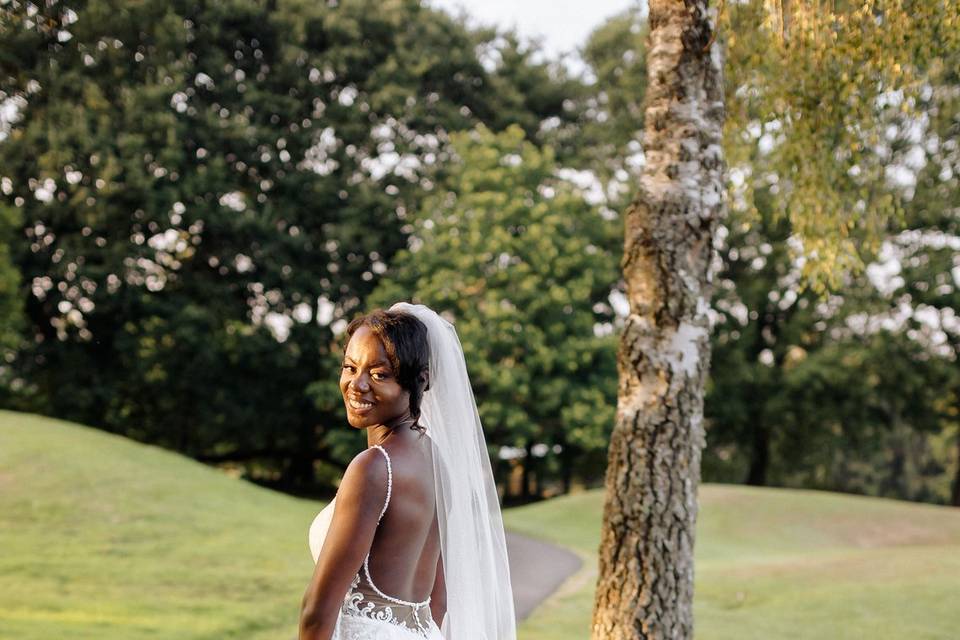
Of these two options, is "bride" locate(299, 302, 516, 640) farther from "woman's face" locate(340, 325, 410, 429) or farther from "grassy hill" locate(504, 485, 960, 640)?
"grassy hill" locate(504, 485, 960, 640)

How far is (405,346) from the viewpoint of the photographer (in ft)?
10.9

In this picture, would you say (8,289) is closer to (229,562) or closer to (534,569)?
(229,562)

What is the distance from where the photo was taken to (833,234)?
8812 mm

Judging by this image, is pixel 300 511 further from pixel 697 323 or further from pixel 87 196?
pixel 697 323

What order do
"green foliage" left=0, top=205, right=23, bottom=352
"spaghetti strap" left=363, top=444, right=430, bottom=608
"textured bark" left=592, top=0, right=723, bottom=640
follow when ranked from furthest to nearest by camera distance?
"green foliage" left=0, top=205, right=23, bottom=352
"textured bark" left=592, top=0, right=723, bottom=640
"spaghetti strap" left=363, top=444, right=430, bottom=608

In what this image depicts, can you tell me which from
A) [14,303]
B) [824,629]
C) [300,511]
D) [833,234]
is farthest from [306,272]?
[833,234]

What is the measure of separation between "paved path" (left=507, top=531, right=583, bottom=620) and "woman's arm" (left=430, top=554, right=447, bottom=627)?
33.9 ft

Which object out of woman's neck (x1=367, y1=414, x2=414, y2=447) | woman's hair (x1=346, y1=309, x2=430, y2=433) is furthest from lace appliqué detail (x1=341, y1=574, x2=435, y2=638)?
woman's hair (x1=346, y1=309, x2=430, y2=433)

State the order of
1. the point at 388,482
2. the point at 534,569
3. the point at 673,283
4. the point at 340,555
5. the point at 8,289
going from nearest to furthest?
the point at 340,555
the point at 388,482
the point at 673,283
the point at 534,569
the point at 8,289

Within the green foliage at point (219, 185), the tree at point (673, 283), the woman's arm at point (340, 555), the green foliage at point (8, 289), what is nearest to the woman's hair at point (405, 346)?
the woman's arm at point (340, 555)

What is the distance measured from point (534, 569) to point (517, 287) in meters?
13.0

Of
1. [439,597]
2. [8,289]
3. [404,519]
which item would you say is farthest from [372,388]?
[8,289]

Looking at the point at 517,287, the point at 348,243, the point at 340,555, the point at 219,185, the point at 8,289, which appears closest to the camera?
the point at 340,555

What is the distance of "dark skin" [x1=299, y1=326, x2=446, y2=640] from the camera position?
3018 millimetres
